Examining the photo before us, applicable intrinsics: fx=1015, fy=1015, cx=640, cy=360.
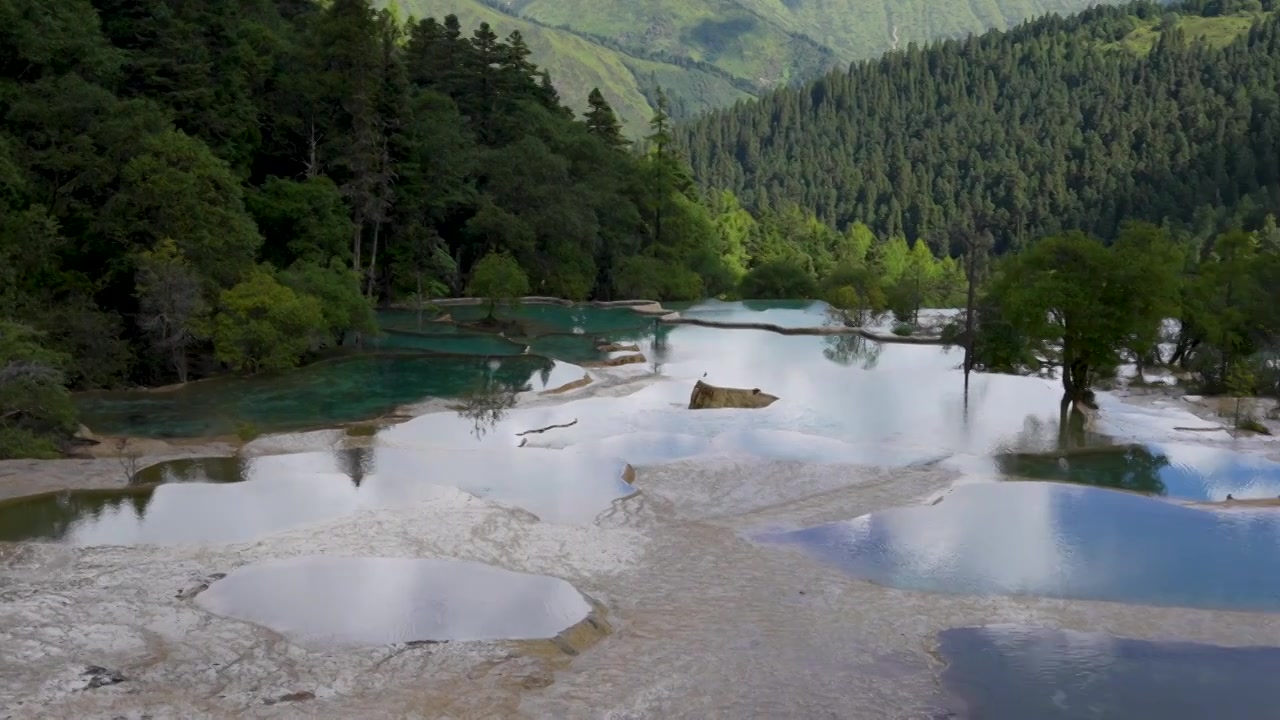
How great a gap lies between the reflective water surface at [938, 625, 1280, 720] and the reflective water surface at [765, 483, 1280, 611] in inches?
59.7

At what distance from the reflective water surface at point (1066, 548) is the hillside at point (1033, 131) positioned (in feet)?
316

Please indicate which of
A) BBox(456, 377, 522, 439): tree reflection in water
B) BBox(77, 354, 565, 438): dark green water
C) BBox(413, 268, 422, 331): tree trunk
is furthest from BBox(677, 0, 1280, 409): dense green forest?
BBox(456, 377, 522, 439): tree reflection in water

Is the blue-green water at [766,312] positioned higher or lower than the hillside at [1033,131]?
lower

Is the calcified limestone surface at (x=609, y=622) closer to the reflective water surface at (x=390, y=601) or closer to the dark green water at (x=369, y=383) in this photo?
the reflective water surface at (x=390, y=601)

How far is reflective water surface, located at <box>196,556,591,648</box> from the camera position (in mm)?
11844

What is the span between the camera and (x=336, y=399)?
87.6 ft

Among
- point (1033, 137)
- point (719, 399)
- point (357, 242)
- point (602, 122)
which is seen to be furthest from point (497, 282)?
point (1033, 137)

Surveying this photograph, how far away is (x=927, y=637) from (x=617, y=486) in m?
7.37

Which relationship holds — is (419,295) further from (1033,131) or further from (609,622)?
(1033,131)

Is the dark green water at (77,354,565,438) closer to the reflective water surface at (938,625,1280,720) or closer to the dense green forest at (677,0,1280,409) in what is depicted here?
the reflective water surface at (938,625,1280,720)

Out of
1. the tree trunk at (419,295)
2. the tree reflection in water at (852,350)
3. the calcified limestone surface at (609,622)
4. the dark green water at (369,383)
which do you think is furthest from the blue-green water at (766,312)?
the calcified limestone surface at (609,622)

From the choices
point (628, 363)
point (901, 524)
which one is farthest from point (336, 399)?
point (901, 524)

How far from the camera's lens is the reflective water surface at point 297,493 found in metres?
15.8

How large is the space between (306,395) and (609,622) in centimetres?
1743
